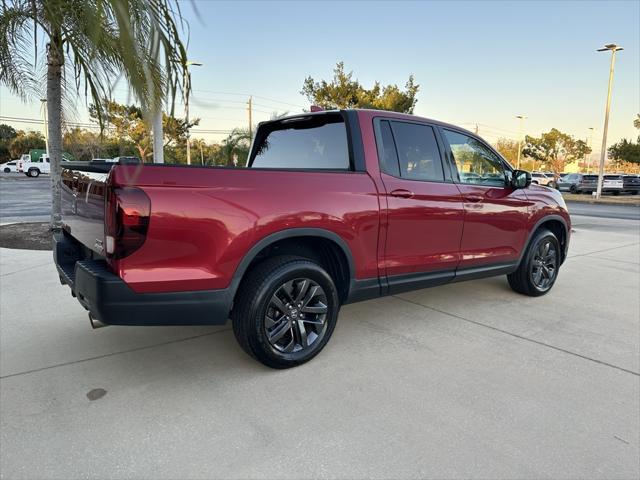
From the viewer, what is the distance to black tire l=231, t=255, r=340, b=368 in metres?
2.99

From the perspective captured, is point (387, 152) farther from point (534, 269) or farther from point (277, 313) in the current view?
point (534, 269)

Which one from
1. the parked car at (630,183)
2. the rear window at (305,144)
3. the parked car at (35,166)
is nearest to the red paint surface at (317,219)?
the rear window at (305,144)

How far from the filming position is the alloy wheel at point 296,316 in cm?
315

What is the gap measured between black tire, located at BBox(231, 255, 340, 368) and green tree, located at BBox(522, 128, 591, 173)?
6354 cm

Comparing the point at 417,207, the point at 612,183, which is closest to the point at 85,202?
the point at 417,207

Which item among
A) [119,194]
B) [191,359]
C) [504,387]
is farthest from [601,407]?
[119,194]

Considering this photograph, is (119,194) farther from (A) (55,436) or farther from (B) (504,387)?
A: (B) (504,387)

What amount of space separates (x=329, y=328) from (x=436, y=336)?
1086 mm

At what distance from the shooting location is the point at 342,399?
112 inches

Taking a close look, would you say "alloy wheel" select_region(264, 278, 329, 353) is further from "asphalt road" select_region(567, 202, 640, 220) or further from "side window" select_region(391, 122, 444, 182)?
"asphalt road" select_region(567, 202, 640, 220)

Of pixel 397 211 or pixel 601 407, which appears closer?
pixel 601 407

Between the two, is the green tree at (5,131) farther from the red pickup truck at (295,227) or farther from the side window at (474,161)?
the side window at (474,161)

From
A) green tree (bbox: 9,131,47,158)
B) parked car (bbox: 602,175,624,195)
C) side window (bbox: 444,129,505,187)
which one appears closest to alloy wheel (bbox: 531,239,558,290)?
side window (bbox: 444,129,505,187)

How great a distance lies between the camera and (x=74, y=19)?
1181 mm
